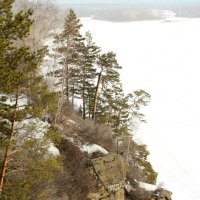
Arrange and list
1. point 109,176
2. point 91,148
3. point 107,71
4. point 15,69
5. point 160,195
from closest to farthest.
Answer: point 15,69
point 109,176
point 91,148
point 160,195
point 107,71

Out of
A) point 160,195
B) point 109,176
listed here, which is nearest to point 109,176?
point 109,176

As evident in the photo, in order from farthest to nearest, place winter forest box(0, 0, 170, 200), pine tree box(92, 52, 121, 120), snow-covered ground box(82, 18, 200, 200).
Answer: snow-covered ground box(82, 18, 200, 200) → pine tree box(92, 52, 121, 120) → winter forest box(0, 0, 170, 200)

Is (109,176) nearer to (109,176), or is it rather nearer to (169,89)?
(109,176)

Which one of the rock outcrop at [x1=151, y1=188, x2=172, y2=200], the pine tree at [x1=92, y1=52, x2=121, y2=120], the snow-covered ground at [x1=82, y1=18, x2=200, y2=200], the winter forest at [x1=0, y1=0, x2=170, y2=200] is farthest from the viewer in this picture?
the snow-covered ground at [x1=82, y1=18, x2=200, y2=200]

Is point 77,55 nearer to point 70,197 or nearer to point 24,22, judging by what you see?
point 70,197

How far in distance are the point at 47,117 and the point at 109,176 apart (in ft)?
21.8

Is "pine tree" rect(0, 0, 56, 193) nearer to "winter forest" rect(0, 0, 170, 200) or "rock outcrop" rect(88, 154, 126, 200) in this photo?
"winter forest" rect(0, 0, 170, 200)

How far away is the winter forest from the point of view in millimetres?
12474

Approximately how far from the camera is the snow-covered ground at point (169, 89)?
5341 cm

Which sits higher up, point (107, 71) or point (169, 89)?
point (107, 71)

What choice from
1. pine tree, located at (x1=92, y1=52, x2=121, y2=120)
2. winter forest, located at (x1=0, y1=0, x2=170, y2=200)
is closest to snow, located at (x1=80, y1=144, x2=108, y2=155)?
winter forest, located at (x1=0, y1=0, x2=170, y2=200)

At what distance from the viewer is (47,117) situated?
28625 mm

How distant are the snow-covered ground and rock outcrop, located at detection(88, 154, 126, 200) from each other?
22011 mm

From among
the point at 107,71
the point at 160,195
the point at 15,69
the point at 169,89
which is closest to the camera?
the point at 15,69
